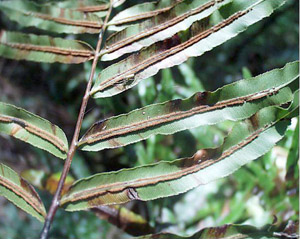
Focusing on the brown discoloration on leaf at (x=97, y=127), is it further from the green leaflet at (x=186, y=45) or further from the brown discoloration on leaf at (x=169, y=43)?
the brown discoloration on leaf at (x=169, y=43)

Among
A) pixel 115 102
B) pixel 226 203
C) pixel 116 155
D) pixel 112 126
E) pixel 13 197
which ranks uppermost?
pixel 116 155

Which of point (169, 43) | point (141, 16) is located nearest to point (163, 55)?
point (169, 43)

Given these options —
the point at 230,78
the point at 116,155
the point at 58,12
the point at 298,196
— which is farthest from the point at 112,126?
the point at 230,78

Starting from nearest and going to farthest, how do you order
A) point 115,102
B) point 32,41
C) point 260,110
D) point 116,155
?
point 260,110, point 32,41, point 115,102, point 116,155

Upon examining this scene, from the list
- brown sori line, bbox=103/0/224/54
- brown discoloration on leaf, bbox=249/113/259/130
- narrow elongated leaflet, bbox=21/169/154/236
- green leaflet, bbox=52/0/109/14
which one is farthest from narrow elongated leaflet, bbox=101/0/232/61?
narrow elongated leaflet, bbox=21/169/154/236

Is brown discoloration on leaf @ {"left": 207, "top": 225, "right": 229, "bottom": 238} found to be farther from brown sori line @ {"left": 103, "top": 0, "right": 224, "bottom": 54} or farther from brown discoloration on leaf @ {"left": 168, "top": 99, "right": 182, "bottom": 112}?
brown sori line @ {"left": 103, "top": 0, "right": 224, "bottom": 54}

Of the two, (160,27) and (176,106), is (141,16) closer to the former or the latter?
(160,27)

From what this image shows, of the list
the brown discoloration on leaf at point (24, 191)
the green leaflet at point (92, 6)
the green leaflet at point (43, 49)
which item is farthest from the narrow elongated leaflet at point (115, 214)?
the green leaflet at point (92, 6)

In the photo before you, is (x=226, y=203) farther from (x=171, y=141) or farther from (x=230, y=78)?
(x=230, y=78)
